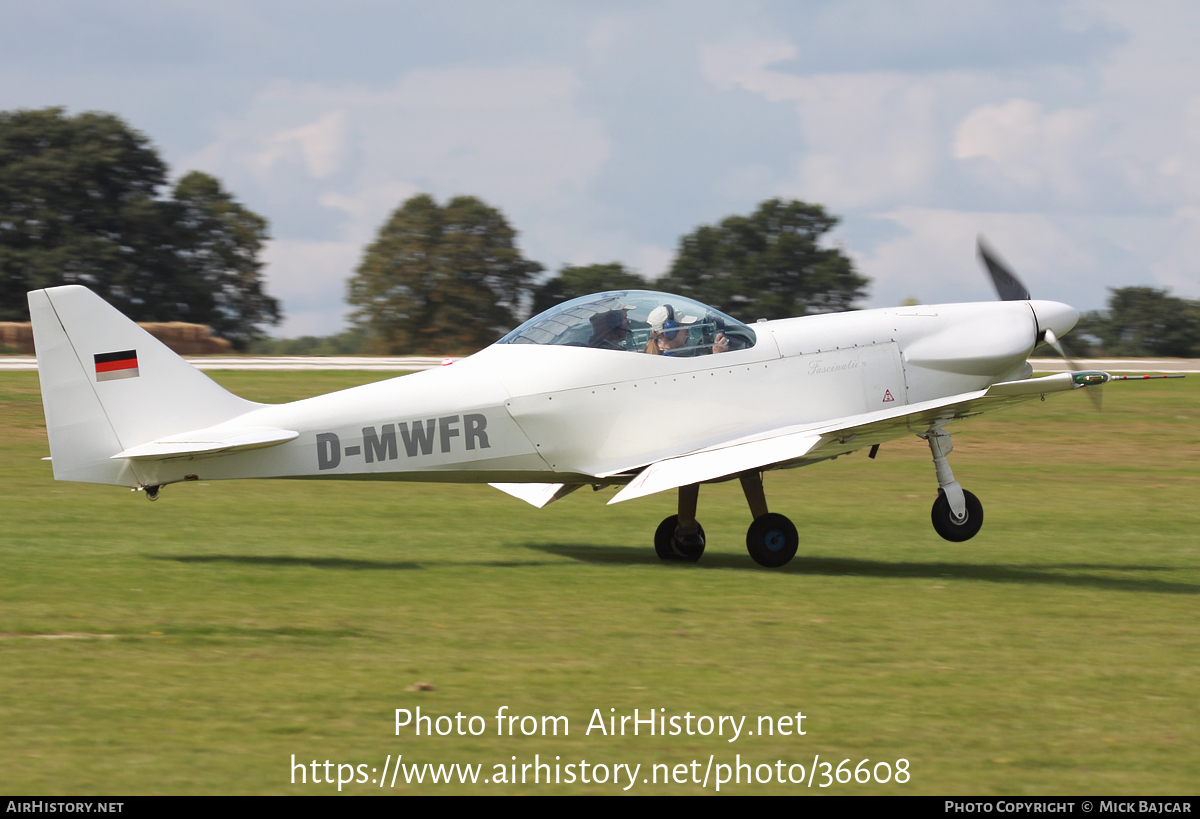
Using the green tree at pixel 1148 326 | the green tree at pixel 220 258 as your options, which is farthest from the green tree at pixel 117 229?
the green tree at pixel 1148 326

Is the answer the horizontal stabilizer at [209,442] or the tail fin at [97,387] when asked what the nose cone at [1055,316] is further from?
the tail fin at [97,387]

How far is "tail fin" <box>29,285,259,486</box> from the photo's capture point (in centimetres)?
1072

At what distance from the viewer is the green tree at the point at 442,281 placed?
65.1 meters

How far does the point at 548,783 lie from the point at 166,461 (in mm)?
6412

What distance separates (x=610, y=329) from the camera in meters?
12.1

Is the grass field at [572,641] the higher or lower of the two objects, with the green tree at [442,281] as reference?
lower

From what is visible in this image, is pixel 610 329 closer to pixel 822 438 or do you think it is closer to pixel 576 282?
pixel 822 438

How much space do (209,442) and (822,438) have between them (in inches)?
213

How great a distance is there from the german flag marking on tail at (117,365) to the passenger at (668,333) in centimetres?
463

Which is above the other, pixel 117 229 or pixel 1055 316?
pixel 117 229

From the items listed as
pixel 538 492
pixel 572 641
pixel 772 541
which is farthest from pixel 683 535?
pixel 572 641

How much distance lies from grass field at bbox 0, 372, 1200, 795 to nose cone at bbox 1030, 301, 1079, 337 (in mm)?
2352

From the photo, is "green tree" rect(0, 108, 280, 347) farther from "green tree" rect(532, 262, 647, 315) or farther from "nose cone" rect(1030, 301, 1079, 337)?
"nose cone" rect(1030, 301, 1079, 337)

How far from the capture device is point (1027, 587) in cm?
1105
